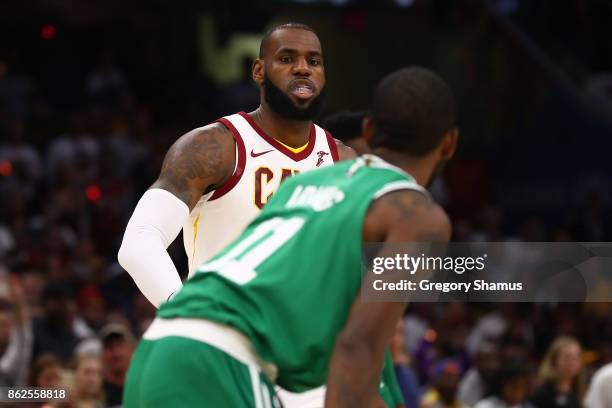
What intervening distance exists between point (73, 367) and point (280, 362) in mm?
4833

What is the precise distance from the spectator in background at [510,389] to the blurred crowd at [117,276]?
0.04 feet

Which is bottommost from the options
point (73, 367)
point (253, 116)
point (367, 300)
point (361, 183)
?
point (73, 367)

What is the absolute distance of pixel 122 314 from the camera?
10906mm

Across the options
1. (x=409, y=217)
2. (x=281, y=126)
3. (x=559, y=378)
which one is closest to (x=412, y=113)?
(x=409, y=217)

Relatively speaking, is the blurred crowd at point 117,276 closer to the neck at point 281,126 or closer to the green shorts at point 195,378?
the neck at point 281,126

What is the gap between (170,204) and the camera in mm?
5031

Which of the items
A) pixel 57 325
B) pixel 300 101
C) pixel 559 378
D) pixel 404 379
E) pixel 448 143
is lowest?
pixel 559 378

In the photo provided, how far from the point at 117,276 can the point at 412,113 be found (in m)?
8.58

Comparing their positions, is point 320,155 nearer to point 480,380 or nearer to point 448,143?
point 448,143

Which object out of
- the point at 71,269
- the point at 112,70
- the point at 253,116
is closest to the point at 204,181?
the point at 253,116

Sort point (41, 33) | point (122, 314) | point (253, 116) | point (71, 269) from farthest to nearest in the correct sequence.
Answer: point (41, 33) → point (71, 269) → point (122, 314) → point (253, 116)

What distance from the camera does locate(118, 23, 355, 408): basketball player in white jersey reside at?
4914 millimetres

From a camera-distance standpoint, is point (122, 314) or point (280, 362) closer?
point (280, 362)

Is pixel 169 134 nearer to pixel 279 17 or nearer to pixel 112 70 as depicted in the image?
pixel 112 70
